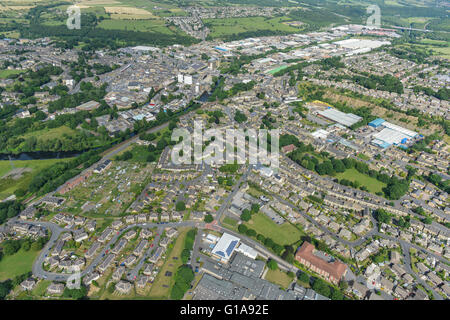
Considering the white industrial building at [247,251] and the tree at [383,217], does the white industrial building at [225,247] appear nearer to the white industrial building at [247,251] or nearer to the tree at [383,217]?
the white industrial building at [247,251]

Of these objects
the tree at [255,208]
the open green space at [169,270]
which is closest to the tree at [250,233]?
the tree at [255,208]

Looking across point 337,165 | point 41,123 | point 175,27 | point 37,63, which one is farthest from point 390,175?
point 175,27

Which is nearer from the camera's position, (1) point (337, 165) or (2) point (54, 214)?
(2) point (54, 214)

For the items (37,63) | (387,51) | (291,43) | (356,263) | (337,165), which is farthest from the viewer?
(291,43)

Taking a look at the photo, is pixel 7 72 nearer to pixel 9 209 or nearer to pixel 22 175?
pixel 22 175

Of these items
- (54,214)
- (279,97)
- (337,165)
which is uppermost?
(279,97)

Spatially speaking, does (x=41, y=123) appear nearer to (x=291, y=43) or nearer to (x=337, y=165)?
(x=337, y=165)
